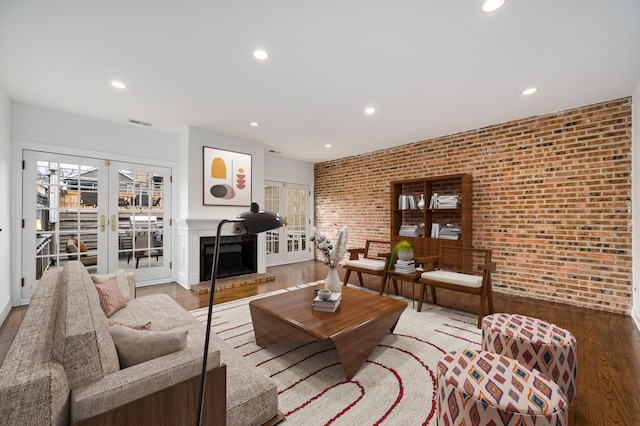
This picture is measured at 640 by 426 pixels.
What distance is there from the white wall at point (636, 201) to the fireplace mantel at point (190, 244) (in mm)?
4970

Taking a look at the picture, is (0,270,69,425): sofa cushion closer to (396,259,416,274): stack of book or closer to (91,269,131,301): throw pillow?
(91,269,131,301): throw pillow

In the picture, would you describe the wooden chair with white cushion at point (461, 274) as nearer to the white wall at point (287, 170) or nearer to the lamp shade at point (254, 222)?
the lamp shade at point (254, 222)

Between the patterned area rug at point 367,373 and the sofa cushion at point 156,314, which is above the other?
the sofa cushion at point 156,314

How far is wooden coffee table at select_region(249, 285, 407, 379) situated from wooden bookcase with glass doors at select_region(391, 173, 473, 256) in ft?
7.22

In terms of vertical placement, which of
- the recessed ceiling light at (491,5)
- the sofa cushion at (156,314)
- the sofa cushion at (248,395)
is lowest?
the sofa cushion at (248,395)

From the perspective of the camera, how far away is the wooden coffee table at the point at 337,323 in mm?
1879

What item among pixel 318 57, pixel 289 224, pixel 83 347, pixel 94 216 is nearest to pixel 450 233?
pixel 318 57

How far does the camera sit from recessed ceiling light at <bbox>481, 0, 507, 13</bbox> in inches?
68.8

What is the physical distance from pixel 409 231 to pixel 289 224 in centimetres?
287

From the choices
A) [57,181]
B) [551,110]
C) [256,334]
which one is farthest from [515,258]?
[57,181]

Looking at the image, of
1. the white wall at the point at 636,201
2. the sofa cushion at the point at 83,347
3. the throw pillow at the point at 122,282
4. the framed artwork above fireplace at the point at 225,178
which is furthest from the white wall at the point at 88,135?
the white wall at the point at 636,201

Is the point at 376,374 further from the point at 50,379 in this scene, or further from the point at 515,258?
the point at 515,258

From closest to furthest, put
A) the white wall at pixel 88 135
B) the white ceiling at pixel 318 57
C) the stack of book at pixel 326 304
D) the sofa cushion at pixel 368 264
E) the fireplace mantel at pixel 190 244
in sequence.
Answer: the white ceiling at pixel 318 57
the stack of book at pixel 326 304
the white wall at pixel 88 135
the sofa cushion at pixel 368 264
the fireplace mantel at pixel 190 244

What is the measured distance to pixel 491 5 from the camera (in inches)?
70.1
